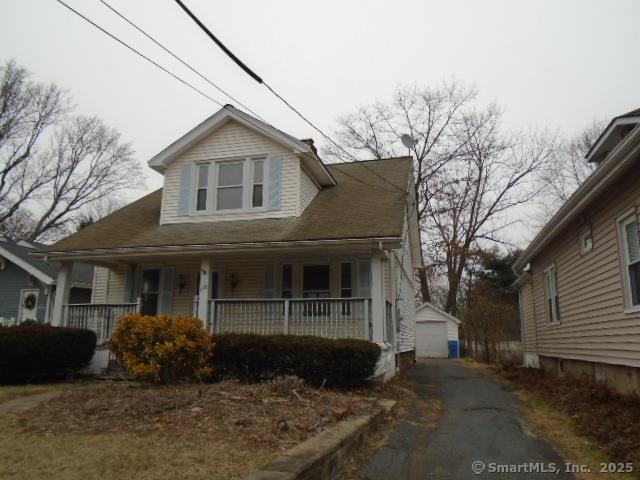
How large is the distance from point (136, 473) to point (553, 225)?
32.6 ft

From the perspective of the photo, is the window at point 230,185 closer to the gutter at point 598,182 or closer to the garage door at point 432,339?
the gutter at point 598,182

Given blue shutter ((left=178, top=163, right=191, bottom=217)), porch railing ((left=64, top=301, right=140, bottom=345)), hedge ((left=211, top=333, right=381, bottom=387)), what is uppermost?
blue shutter ((left=178, top=163, right=191, bottom=217))

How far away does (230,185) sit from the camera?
568 inches

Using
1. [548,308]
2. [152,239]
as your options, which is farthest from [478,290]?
[152,239]

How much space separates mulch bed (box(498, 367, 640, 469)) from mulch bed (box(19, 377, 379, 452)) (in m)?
3.13

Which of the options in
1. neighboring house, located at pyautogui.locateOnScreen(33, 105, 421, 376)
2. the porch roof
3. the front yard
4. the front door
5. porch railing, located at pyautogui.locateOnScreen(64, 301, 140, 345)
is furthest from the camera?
the front door

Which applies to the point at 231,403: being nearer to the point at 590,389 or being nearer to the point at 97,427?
the point at 97,427

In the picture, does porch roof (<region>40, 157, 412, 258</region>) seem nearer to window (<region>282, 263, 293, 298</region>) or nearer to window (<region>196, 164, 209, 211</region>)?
window (<region>196, 164, 209, 211</region>)

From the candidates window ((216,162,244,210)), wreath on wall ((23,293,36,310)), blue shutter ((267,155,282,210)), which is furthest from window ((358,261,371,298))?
wreath on wall ((23,293,36,310))

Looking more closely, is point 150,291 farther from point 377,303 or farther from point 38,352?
point 377,303

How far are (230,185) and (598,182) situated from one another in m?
9.08

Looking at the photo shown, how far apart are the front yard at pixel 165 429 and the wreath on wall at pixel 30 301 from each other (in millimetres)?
13783

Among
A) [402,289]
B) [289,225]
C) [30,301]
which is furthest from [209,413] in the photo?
[30,301]

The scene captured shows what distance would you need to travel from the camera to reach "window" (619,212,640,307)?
813 cm
